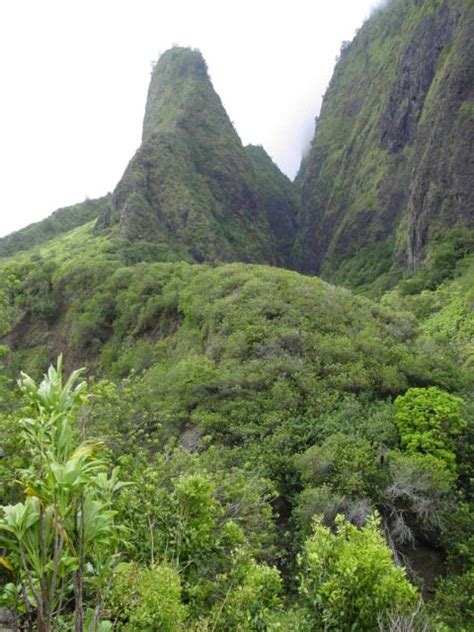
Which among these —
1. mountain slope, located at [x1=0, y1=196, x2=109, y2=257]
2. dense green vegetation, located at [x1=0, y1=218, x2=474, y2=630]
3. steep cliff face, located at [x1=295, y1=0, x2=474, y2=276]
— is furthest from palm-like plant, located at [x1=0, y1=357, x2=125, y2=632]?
mountain slope, located at [x1=0, y1=196, x2=109, y2=257]

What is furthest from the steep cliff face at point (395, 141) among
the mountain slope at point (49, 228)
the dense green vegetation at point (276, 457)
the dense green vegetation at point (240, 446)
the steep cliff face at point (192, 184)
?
the mountain slope at point (49, 228)

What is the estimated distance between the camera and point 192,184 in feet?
237

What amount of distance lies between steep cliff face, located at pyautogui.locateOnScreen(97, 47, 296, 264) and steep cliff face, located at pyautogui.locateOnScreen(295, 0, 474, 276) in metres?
11.4

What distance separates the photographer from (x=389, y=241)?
6919cm

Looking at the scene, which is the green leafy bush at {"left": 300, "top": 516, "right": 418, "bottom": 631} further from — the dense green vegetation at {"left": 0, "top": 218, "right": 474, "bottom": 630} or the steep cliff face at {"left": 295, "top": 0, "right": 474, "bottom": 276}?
the steep cliff face at {"left": 295, "top": 0, "right": 474, "bottom": 276}

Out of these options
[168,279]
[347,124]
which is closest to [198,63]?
[347,124]

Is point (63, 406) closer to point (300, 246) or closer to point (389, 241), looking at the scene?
point (389, 241)

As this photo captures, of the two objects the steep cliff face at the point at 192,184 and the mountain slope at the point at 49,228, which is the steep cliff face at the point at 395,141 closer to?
the steep cliff face at the point at 192,184

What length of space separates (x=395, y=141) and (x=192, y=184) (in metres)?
28.2

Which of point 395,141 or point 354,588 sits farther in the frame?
point 395,141

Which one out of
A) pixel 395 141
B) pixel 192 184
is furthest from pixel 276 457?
pixel 395 141

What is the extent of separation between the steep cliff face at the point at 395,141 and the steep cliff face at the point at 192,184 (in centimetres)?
1136

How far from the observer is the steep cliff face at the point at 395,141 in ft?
164

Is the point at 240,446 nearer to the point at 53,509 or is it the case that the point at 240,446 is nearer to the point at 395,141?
the point at 53,509
